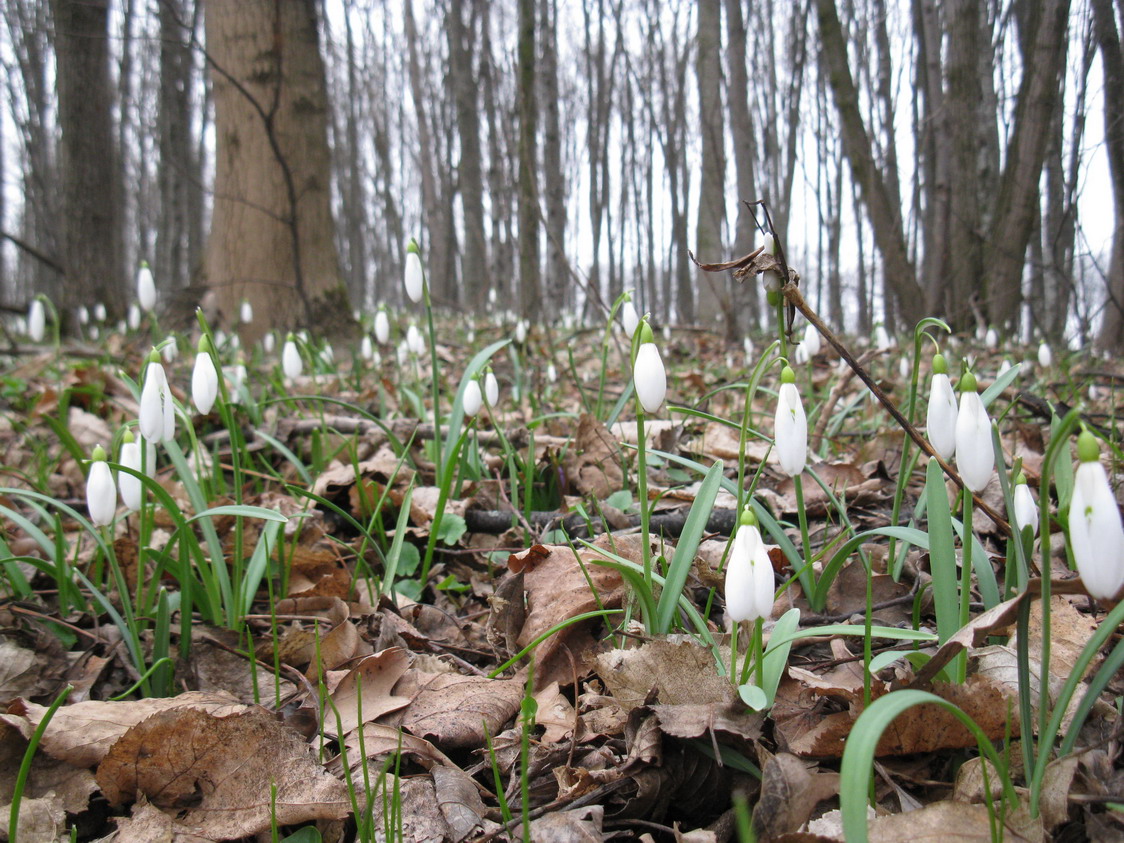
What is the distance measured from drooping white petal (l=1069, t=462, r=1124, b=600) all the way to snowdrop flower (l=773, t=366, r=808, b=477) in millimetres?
421

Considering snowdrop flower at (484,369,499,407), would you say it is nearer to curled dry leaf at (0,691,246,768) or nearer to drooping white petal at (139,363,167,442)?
drooping white petal at (139,363,167,442)

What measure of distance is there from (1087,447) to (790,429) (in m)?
0.45

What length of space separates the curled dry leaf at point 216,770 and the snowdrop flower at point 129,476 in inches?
19.8

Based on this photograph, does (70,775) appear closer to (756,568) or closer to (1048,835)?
(756,568)

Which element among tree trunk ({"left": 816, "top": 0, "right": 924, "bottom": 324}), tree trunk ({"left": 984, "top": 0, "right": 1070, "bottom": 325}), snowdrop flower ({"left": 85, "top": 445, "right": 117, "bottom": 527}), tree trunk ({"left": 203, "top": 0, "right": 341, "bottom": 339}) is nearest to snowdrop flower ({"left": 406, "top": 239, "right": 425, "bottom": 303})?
snowdrop flower ({"left": 85, "top": 445, "right": 117, "bottom": 527})

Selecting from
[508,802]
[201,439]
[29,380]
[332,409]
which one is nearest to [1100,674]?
[508,802]

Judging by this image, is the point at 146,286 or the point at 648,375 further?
the point at 146,286

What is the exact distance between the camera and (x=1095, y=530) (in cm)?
84

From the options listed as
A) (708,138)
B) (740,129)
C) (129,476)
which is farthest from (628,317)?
(740,129)

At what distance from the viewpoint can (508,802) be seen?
1.24m

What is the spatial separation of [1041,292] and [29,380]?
1115 centimetres

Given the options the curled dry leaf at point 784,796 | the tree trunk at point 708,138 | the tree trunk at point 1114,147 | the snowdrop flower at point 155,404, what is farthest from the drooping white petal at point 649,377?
the tree trunk at point 708,138

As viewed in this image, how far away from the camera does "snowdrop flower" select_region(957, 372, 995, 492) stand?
109 cm

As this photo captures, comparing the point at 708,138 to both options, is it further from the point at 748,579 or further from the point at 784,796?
the point at 784,796
